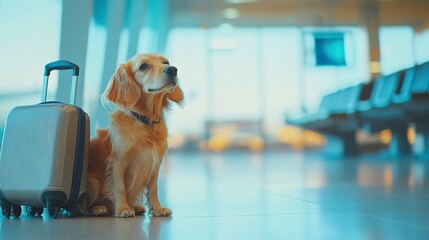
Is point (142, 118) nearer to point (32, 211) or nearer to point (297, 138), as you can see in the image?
point (32, 211)

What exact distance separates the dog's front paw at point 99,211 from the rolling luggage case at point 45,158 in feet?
0.32

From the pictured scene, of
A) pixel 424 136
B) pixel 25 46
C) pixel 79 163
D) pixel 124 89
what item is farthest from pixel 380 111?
pixel 79 163

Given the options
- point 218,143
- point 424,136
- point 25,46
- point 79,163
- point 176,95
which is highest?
point 25,46

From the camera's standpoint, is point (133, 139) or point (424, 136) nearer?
point (133, 139)

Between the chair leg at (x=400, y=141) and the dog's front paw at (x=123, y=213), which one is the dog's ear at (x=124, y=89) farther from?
the chair leg at (x=400, y=141)

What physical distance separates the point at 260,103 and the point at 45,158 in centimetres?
1553

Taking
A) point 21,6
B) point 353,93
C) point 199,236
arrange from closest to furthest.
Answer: point 199,236, point 21,6, point 353,93

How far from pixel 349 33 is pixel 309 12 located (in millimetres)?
1695

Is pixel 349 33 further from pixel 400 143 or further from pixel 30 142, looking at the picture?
pixel 30 142

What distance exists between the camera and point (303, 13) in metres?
17.9

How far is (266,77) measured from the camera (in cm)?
1748

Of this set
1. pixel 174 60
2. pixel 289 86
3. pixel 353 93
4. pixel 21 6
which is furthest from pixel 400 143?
pixel 21 6

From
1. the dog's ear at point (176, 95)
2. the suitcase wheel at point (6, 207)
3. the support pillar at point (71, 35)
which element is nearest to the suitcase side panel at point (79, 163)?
the suitcase wheel at point (6, 207)

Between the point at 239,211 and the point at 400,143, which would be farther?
the point at 400,143
